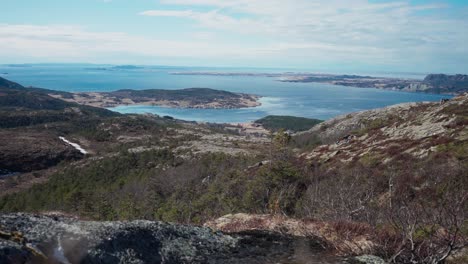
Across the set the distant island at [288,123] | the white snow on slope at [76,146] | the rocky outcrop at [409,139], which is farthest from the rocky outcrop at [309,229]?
the distant island at [288,123]

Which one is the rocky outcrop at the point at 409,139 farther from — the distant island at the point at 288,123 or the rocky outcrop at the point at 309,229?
the distant island at the point at 288,123

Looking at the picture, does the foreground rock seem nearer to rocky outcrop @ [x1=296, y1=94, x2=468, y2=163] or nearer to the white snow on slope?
rocky outcrop @ [x1=296, y1=94, x2=468, y2=163]

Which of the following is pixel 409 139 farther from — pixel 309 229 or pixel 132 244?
pixel 132 244

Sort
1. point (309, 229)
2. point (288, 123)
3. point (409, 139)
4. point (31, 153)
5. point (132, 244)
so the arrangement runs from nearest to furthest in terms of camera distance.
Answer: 1. point (132, 244)
2. point (309, 229)
3. point (409, 139)
4. point (31, 153)
5. point (288, 123)

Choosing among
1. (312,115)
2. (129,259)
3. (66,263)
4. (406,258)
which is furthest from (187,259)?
(312,115)

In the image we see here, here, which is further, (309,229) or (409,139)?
(409,139)

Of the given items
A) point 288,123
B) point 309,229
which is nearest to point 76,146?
point 288,123

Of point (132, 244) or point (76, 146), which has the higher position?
point (132, 244)

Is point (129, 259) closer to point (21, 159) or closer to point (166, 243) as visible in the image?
point (166, 243)

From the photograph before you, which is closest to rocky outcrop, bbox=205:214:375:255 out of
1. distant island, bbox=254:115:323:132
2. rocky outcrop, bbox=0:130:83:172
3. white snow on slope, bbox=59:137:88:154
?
rocky outcrop, bbox=0:130:83:172
